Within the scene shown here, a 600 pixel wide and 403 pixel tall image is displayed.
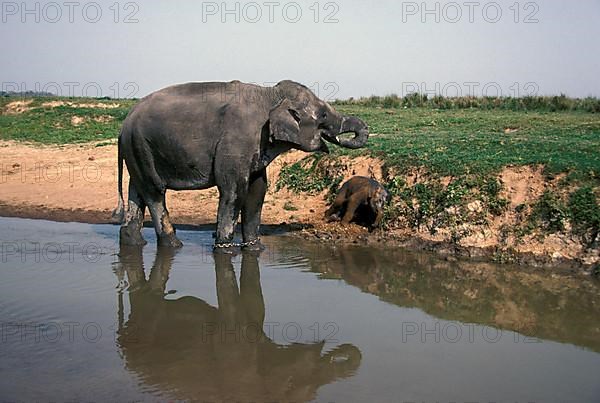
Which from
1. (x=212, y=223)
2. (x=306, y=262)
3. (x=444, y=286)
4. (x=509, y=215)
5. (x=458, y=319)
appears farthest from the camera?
(x=212, y=223)

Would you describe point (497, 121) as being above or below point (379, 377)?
above

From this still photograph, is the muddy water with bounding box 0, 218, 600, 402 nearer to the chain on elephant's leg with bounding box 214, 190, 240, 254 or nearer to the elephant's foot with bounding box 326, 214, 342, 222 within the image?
the chain on elephant's leg with bounding box 214, 190, 240, 254

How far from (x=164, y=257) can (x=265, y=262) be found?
1.41 meters

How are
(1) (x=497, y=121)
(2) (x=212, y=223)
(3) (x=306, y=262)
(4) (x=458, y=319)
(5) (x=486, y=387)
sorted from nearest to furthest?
(5) (x=486, y=387), (4) (x=458, y=319), (3) (x=306, y=262), (2) (x=212, y=223), (1) (x=497, y=121)

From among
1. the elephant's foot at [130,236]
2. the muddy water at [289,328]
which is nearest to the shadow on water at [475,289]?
the muddy water at [289,328]

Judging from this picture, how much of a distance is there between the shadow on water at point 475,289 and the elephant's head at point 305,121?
5.18ft

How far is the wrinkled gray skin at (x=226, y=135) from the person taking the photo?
9609mm

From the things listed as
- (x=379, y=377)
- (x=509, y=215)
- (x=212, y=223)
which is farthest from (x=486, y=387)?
(x=212, y=223)

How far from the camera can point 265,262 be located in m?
9.69

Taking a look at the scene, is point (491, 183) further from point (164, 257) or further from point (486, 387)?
point (486, 387)

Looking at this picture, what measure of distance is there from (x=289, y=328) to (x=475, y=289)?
2678 mm

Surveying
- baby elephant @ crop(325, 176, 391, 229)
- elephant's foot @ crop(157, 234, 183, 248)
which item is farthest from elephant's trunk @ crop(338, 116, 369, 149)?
elephant's foot @ crop(157, 234, 183, 248)

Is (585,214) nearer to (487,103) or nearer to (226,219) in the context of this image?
(226,219)

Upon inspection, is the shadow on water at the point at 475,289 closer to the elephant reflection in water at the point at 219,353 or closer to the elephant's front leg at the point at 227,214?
the elephant's front leg at the point at 227,214
